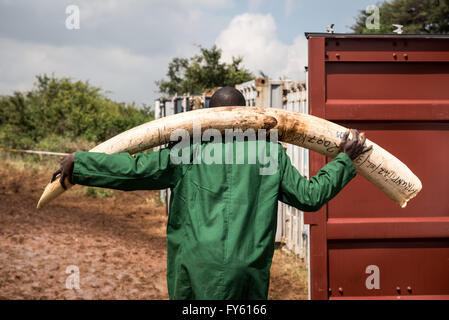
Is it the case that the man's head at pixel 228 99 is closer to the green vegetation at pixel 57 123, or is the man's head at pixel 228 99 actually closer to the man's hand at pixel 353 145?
the man's hand at pixel 353 145

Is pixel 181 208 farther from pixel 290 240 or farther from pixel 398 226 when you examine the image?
pixel 290 240

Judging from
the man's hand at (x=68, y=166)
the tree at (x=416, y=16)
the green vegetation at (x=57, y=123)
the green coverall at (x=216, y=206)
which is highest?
the tree at (x=416, y=16)

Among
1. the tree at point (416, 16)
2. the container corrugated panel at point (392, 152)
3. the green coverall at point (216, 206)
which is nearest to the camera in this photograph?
the green coverall at point (216, 206)

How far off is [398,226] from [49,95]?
2043cm

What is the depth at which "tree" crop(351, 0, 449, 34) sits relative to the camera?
2614cm

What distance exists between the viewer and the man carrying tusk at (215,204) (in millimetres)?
2605

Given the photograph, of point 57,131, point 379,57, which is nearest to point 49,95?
point 57,131

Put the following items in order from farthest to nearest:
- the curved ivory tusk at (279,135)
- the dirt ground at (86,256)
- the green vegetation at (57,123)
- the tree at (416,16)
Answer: the tree at (416,16)
the green vegetation at (57,123)
the dirt ground at (86,256)
the curved ivory tusk at (279,135)

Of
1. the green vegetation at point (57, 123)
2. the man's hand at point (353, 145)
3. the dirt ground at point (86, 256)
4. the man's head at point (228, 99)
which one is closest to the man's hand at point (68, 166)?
the man's head at point (228, 99)

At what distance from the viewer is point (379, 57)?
3980 millimetres

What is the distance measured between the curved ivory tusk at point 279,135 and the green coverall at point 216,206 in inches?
10.1

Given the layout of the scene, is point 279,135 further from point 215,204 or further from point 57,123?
point 57,123

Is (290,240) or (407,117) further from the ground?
(407,117)

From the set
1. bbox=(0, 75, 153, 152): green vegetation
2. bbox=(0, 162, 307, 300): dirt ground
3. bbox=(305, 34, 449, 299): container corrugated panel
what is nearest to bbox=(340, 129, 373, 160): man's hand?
bbox=(305, 34, 449, 299): container corrugated panel
